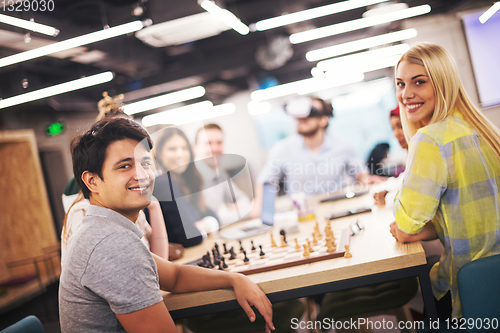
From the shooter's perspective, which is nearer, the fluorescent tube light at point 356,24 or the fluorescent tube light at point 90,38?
the fluorescent tube light at point 90,38

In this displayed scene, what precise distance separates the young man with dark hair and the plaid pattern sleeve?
2.45 ft

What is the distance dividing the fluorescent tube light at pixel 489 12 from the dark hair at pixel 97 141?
285 inches

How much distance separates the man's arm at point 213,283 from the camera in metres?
1.43

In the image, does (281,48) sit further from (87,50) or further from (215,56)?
(87,50)

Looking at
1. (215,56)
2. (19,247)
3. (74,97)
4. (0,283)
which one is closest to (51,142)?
(74,97)

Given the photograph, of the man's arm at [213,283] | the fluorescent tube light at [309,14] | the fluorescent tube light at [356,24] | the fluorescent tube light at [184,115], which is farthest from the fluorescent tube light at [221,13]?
the fluorescent tube light at [184,115]

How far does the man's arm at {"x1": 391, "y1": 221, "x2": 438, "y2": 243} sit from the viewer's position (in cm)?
158

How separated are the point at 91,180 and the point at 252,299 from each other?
77 cm

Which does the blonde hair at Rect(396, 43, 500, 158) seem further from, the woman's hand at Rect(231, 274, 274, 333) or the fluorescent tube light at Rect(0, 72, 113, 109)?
the fluorescent tube light at Rect(0, 72, 113, 109)

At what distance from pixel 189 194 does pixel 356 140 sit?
1092cm

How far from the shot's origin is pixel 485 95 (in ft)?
22.3

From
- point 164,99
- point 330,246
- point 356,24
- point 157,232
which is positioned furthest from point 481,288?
point 164,99

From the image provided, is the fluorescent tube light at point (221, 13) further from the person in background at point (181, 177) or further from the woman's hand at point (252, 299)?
the woman's hand at point (252, 299)

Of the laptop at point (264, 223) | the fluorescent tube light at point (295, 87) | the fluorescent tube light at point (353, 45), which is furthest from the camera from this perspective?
the fluorescent tube light at point (295, 87)
